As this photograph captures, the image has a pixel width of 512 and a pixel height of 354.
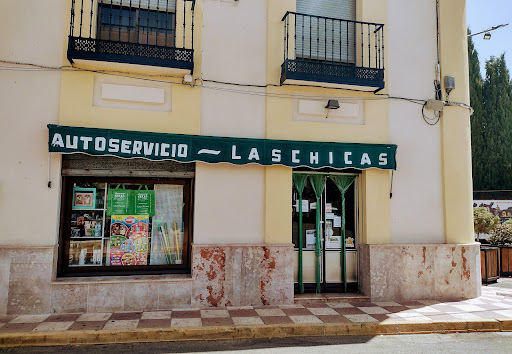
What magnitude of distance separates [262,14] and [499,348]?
7.01 m

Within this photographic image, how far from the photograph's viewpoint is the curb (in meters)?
5.58

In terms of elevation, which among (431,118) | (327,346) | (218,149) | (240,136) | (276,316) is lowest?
(327,346)

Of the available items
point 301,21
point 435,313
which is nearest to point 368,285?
point 435,313

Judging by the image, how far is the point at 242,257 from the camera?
7.36m

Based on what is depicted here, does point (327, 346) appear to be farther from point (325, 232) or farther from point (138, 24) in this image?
point (138, 24)

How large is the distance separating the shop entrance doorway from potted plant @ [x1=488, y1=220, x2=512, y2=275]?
620 centimetres

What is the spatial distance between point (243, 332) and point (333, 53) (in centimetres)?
596

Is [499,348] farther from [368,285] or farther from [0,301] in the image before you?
[0,301]

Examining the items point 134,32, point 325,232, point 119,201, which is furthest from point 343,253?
point 134,32

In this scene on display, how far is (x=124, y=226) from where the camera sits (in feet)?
24.4

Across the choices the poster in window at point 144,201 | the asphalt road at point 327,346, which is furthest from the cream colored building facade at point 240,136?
the asphalt road at point 327,346

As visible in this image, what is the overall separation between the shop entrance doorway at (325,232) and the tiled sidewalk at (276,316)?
25.7 inches

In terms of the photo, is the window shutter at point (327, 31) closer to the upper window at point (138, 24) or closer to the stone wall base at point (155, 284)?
the upper window at point (138, 24)

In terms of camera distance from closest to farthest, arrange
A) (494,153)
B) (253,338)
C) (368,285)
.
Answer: (253,338) < (368,285) < (494,153)
